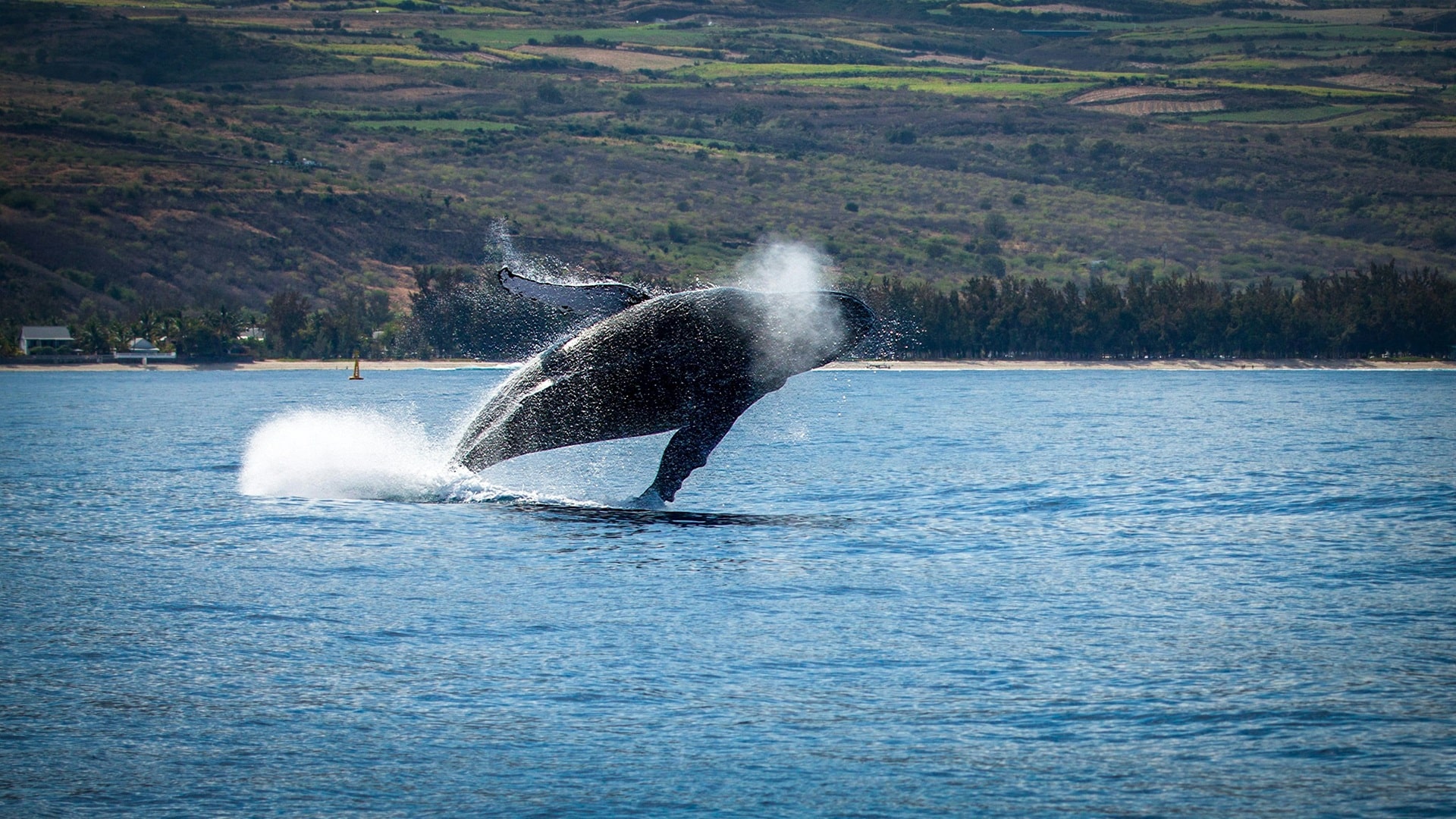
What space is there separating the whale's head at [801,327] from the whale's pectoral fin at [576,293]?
7.91ft

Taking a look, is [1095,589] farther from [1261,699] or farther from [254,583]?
[254,583]

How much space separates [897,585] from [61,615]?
13574 mm

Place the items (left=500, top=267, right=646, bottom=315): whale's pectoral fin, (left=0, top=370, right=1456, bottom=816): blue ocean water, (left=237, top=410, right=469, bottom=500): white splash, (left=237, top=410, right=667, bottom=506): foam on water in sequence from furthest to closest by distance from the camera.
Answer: (left=237, top=410, right=469, bottom=500): white splash < (left=237, top=410, right=667, bottom=506): foam on water < (left=500, top=267, right=646, bottom=315): whale's pectoral fin < (left=0, top=370, right=1456, bottom=816): blue ocean water

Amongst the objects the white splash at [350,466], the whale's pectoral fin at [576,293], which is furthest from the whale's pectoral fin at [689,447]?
the white splash at [350,466]

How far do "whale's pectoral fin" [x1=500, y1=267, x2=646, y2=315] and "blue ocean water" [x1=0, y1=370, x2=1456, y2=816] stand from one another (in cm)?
467

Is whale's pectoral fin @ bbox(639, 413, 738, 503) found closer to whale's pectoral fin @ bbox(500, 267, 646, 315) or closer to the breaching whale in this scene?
the breaching whale

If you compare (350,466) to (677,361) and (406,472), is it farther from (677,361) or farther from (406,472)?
(677,361)

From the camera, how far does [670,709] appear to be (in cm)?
2059

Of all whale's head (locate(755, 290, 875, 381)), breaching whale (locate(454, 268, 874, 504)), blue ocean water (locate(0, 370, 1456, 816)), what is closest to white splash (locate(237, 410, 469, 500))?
blue ocean water (locate(0, 370, 1456, 816))

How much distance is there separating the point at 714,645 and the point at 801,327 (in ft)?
24.6

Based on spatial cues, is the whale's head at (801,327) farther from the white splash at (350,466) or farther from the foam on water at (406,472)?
the white splash at (350,466)

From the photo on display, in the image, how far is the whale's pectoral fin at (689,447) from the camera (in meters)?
30.6

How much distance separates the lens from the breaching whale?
29703mm

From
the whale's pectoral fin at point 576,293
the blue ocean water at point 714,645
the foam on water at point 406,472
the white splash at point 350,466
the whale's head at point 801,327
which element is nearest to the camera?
the blue ocean water at point 714,645
